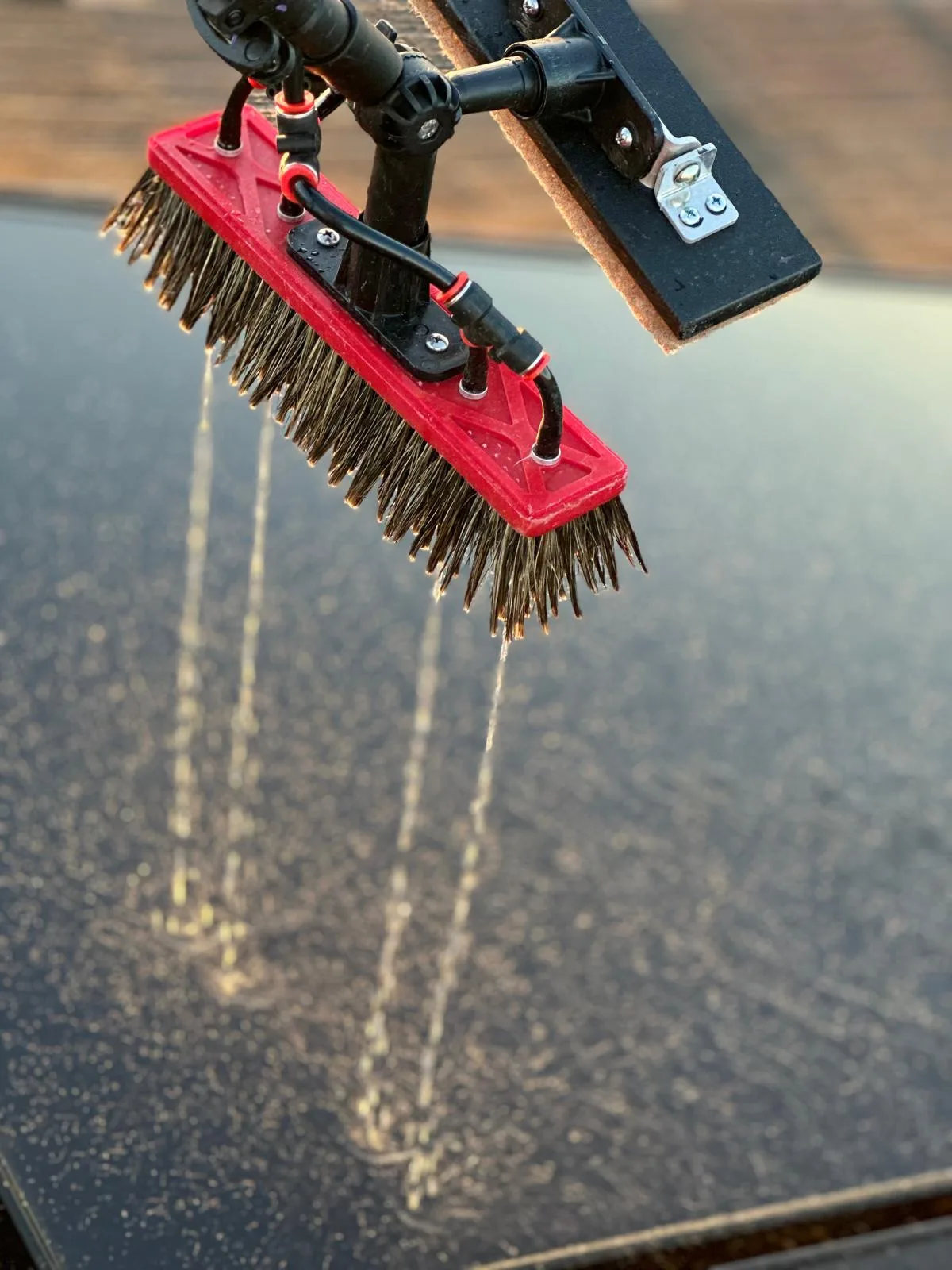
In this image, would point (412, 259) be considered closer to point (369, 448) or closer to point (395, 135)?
point (395, 135)

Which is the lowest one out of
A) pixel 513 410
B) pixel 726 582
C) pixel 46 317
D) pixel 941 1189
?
pixel 941 1189

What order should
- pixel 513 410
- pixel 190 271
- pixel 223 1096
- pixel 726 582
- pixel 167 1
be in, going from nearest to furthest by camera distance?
pixel 513 410 < pixel 190 271 < pixel 223 1096 < pixel 726 582 < pixel 167 1

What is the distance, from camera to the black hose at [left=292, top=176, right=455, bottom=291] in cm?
118

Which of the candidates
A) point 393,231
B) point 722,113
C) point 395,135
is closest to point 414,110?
point 395,135

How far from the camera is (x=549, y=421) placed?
1240mm

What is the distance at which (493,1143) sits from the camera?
1.69m

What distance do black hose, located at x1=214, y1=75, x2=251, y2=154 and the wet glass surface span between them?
2.71ft

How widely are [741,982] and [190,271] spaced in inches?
40.0

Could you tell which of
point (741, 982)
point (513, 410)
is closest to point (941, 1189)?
point (741, 982)

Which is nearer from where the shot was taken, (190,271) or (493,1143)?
(190,271)

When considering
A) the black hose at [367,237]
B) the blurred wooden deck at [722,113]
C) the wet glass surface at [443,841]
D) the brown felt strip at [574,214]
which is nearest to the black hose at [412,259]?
the black hose at [367,237]

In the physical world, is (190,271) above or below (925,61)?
above

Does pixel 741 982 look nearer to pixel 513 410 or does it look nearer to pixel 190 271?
pixel 513 410

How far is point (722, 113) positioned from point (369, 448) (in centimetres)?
200
